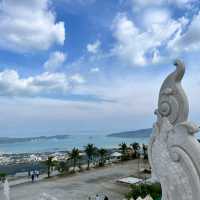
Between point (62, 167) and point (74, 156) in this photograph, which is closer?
point (62, 167)

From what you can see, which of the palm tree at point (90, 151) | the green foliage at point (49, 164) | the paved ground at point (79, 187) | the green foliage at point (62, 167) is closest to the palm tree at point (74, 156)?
the green foliage at point (62, 167)

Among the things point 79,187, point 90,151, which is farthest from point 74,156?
point 79,187

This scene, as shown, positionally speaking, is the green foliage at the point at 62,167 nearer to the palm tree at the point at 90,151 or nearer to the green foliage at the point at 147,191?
the palm tree at the point at 90,151

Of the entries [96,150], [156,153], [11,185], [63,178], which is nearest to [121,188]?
[63,178]

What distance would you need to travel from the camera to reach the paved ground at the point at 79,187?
19855 mm

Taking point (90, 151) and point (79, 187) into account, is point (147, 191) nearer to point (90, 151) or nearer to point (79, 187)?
point (79, 187)

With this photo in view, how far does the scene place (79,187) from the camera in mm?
22266

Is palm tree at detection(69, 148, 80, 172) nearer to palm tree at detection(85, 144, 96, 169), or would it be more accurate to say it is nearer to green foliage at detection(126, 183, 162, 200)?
palm tree at detection(85, 144, 96, 169)

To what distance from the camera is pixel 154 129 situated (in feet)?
19.3

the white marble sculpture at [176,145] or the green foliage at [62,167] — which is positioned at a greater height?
the white marble sculpture at [176,145]

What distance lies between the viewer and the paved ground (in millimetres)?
19855

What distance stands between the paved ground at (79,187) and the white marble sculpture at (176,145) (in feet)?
42.7

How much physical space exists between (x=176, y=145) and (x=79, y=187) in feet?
59.3

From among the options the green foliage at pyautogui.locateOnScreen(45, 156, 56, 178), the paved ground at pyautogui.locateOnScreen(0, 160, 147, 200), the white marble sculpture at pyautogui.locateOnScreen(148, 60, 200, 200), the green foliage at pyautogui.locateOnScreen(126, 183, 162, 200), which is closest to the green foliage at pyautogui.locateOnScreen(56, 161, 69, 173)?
the green foliage at pyautogui.locateOnScreen(45, 156, 56, 178)
